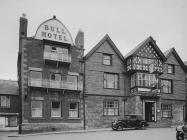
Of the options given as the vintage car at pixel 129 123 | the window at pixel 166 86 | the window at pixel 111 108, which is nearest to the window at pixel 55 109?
the window at pixel 111 108

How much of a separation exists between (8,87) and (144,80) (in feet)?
70.7

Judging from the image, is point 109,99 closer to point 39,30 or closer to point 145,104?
point 145,104

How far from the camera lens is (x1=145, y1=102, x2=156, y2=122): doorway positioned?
1237 inches

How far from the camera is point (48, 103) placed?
87.6 ft

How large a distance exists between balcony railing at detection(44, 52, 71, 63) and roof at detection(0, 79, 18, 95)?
14227 mm

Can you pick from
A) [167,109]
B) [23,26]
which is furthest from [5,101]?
[167,109]

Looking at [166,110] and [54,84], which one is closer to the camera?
[54,84]

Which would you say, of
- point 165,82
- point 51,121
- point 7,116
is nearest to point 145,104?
point 165,82

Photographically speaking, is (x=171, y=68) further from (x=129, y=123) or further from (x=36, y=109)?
(x=36, y=109)

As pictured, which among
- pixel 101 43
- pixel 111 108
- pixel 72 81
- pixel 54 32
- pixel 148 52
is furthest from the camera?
pixel 148 52

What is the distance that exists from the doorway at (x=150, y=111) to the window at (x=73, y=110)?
9.51 meters

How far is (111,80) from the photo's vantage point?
31.2m

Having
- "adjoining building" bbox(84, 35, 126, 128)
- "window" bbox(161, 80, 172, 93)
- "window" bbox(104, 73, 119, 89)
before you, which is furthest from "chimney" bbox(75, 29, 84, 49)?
"window" bbox(161, 80, 172, 93)

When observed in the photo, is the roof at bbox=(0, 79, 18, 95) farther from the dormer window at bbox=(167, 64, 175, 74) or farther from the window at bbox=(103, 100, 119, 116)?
the dormer window at bbox=(167, 64, 175, 74)
